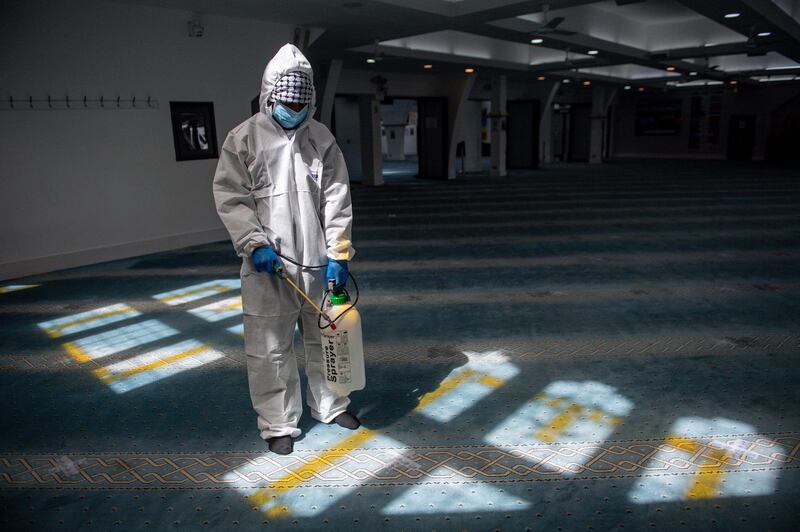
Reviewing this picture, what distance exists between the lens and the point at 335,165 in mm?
2805

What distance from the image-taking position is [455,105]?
695 inches

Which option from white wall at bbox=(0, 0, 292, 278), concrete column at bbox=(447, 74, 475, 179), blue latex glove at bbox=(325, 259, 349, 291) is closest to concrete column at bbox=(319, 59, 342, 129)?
white wall at bbox=(0, 0, 292, 278)

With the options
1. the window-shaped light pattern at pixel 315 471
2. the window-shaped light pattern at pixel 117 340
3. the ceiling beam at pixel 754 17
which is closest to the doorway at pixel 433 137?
the ceiling beam at pixel 754 17

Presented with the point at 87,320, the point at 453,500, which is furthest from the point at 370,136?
the point at 453,500

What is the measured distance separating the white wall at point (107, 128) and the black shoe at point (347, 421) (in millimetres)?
5495

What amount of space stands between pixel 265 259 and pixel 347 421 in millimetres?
1016

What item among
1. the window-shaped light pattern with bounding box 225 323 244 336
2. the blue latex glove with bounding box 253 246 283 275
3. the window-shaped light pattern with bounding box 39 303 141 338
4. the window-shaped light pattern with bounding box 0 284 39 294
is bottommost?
the window-shaped light pattern with bounding box 225 323 244 336

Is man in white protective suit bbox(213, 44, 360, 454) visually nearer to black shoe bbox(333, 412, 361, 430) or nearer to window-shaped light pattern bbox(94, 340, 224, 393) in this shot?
black shoe bbox(333, 412, 361, 430)

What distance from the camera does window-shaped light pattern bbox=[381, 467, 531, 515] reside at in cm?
224

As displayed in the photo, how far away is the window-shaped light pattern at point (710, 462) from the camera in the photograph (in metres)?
2.31

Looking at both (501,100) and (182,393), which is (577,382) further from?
(501,100)

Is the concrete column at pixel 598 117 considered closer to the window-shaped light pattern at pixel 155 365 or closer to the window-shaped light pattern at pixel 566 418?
the window-shaped light pattern at pixel 566 418

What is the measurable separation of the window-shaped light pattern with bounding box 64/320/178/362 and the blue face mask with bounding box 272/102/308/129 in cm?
250

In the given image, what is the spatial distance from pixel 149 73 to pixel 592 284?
6313 mm
